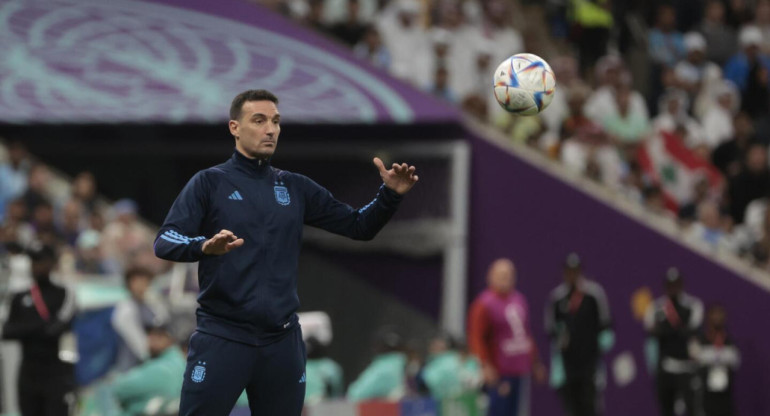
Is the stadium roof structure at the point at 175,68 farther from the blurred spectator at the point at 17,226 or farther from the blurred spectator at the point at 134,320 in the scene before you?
the blurred spectator at the point at 134,320

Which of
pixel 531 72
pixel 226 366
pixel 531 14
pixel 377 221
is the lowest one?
pixel 226 366

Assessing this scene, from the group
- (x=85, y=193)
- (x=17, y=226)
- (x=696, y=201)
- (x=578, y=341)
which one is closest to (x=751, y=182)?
(x=696, y=201)

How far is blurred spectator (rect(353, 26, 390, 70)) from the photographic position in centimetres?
1848

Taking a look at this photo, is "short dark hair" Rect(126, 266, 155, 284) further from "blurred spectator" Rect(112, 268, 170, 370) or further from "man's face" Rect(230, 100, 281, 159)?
"man's face" Rect(230, 100, 281, 159)

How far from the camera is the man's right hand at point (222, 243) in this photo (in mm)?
6023

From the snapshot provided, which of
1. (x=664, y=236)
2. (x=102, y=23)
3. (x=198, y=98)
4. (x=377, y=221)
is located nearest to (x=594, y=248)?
(x=664, y=236)

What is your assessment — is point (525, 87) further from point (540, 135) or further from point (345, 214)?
point (540, 135)

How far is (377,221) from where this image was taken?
6.91 metres

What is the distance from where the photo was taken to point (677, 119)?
1984 centimetres

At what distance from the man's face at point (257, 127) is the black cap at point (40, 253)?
451cm

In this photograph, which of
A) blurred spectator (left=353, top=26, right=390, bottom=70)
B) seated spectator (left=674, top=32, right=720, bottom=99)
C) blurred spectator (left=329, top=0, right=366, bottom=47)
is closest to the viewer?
blurred spectator (left=353, top=26, right=390, bottom=70)

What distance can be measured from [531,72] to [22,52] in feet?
31.7

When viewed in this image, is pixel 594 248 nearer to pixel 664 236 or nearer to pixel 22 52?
pixel 664 236

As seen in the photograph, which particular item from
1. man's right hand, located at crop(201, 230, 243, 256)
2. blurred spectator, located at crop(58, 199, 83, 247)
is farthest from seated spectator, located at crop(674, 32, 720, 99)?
man's right hand, located at crop(201, 230, 243, 256)
